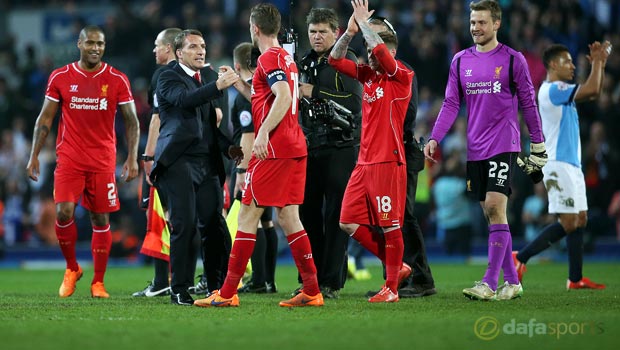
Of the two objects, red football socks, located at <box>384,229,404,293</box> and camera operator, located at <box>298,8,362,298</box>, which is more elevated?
camera operator, located at <box>298,8,362,298</box>

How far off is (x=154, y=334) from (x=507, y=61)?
13.3 ft

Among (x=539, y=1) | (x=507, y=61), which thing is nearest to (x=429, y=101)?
(x=539, y=1)

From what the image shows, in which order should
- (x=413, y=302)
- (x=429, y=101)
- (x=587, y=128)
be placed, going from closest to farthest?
(x=413, y=302) → (x=587, y=128) → (x=429, y=101)

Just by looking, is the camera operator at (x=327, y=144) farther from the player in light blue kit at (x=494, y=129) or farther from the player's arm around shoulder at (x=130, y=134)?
the player's arm around shoulder at (x=130, y=134)

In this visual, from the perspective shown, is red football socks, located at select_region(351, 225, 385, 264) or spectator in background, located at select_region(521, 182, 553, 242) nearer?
red football socks, located at select_region(351, 225, 385, 264)

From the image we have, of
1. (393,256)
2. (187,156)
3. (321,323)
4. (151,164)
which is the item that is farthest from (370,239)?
(151,164)

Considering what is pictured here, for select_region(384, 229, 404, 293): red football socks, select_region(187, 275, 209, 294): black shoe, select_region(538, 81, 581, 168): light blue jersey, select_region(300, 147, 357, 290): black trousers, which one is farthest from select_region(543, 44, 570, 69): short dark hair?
select_region(187, 275, 209, 294): black shoe

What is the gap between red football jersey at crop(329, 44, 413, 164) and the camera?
27.4 ft

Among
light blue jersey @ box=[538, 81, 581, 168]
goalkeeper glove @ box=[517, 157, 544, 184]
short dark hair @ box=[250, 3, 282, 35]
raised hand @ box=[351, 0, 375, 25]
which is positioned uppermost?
raised hand @ box=[351, 0, 375, 25]

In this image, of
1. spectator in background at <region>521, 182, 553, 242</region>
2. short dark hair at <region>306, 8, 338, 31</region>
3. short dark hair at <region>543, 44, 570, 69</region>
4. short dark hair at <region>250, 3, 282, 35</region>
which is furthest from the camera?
spectator in background at <region>521, 182, 553, 242</region>

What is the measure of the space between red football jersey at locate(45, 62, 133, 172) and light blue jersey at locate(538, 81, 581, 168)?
4.50 m

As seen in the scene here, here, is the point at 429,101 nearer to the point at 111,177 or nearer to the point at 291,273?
the point at 291,273

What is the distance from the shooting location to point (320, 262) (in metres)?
9.28

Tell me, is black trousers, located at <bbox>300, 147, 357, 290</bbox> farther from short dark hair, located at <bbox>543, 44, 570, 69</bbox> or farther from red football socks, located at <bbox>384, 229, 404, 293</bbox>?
short dark hair, located at <bbox>543, 44, 570, 69</bbox>
